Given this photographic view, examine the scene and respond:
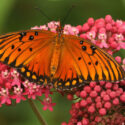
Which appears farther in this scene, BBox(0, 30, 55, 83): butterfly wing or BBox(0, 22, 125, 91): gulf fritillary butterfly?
BBox(0, 30, 55, 83): butterfly wing

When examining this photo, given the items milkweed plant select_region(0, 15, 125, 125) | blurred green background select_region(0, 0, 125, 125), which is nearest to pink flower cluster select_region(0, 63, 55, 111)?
milkweed plant select_region(0, 15, 125, 125)

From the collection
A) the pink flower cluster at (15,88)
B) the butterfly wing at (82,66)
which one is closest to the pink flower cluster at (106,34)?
the butterfly wing at (82,66)

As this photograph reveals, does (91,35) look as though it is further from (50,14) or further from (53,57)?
(50,14)

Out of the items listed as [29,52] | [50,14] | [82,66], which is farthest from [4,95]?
[50,14]

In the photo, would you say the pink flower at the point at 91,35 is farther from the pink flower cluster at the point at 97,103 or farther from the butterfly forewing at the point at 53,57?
the pink flower cluster at the point at 97,103

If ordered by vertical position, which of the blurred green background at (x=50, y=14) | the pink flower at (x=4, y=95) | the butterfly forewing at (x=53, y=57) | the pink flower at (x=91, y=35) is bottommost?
the pink flower at (x=4, y=95)

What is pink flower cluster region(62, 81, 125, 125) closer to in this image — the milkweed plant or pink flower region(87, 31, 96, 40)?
the milkweed plant
